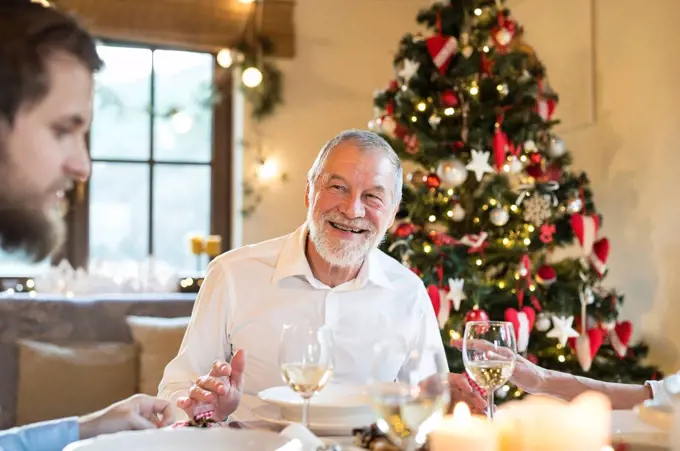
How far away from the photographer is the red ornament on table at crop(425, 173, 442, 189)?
10.5ft

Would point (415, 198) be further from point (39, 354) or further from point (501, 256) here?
point (39, 354)

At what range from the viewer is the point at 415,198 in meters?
3.21

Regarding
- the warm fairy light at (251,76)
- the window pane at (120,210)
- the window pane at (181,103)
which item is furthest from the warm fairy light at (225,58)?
the window pane at (120,210)

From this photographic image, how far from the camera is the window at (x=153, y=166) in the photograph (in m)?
5.50

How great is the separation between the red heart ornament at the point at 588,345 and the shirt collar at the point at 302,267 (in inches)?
57.3

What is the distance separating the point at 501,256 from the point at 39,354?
1.93 m

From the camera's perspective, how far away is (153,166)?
562 centimetres

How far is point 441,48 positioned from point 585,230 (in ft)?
3.23

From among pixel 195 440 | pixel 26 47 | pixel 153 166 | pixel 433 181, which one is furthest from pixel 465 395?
pixel 153 166

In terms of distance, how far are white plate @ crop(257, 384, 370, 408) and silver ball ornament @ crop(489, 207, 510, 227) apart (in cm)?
190

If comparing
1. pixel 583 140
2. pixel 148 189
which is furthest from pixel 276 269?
pixel 148 189

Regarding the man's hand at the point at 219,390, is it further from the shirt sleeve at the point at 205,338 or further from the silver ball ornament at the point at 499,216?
the silver ball ornament at the point at 499,216

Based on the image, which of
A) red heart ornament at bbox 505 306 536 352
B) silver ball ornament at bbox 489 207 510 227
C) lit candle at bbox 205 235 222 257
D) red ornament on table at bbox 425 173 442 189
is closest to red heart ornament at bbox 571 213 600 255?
silver ball ornament at bbox 489 207 510 227

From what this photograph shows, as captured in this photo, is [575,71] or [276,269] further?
[575,71]
